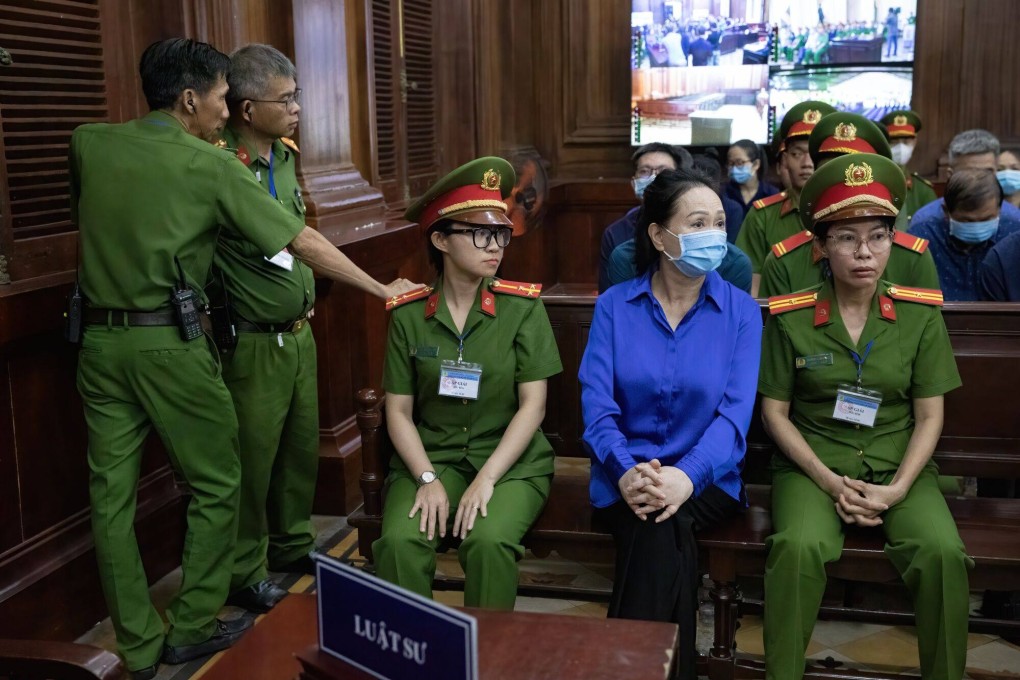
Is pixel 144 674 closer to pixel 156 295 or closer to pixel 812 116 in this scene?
pixel 156 295

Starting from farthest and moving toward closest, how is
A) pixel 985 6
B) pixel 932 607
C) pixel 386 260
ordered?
pixel 985 6, pixel 386 260, pixel 932 607

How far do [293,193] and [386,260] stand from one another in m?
1.00

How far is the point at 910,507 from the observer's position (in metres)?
2.61

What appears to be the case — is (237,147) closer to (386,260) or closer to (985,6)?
(386,260)

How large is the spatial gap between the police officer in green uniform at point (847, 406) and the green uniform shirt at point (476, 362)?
1.99ft

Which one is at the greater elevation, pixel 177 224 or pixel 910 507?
pixel 177 224

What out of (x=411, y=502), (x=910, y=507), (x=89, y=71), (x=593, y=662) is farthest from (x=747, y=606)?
(x=89, y=71)

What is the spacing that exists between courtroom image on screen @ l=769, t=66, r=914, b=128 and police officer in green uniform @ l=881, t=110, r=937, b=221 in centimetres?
193

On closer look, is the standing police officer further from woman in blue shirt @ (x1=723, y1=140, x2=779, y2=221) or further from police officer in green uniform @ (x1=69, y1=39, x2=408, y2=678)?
woman in blue shirt @ (x1=723, y1=140, x2=779, y2=221)

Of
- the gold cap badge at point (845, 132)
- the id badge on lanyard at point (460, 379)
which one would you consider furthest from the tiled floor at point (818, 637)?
the gold cap badge at point (845, 132)

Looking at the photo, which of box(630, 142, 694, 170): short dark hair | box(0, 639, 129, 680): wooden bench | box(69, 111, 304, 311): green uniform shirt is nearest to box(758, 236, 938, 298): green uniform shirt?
box(630, 142, 694, 170): short dark hair

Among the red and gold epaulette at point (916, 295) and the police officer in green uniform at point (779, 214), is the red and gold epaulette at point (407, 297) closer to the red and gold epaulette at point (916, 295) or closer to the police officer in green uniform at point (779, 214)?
the red and gold epaulette at point (916, 295)

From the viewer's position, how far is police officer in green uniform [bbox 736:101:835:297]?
4.02m

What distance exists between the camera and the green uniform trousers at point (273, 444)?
331 centimetres
